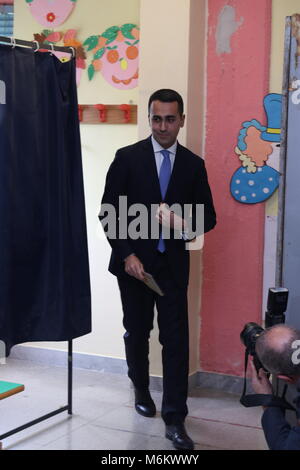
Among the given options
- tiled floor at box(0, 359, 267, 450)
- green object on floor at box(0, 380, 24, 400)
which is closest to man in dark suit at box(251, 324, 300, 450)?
green object on floor at box(0, 380, 24, 400)

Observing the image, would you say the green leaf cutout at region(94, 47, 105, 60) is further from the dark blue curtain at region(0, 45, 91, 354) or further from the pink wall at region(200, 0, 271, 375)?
the dark blue curtain at region(0, 45, 91, 354)

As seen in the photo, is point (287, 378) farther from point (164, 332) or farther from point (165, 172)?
point (165, 172)

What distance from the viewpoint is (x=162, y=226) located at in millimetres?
3346

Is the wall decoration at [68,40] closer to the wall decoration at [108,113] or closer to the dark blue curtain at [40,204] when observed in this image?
the wall decoration at [108,113]

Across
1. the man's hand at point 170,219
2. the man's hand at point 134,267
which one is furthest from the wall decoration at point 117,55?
the man's hand at point 134,267

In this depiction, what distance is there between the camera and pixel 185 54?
12.4ft

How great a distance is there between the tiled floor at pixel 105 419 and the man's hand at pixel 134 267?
0.71m

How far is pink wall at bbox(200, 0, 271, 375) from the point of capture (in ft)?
12.4

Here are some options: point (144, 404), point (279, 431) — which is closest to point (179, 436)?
point (144, 404)

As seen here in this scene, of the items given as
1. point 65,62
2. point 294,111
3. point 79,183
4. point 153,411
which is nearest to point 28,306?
point 79,183

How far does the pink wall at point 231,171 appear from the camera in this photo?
12.4ft

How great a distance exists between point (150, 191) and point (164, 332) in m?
0.66

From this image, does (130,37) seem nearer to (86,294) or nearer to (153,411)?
(86,294)
